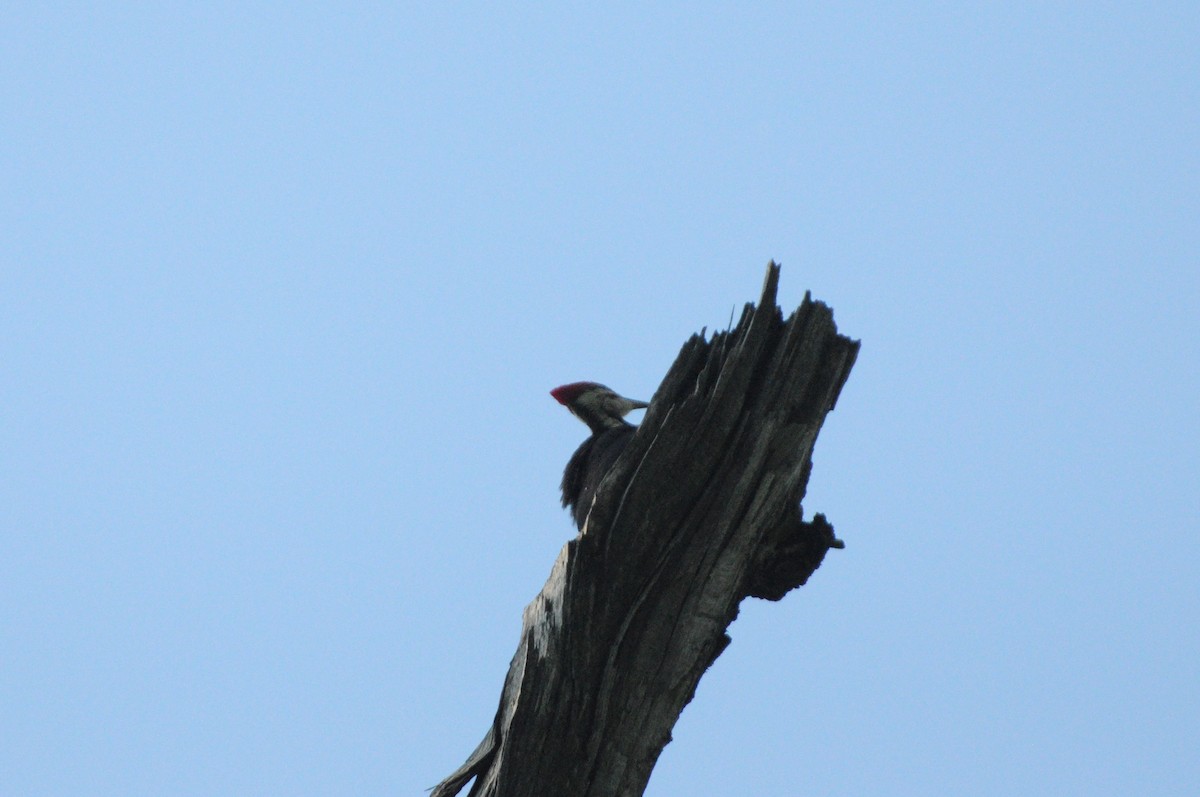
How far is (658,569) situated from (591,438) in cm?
266

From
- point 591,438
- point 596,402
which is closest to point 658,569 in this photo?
point 591,438

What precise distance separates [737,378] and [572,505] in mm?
2647

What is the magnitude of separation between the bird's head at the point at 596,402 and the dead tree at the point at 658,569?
3.58m

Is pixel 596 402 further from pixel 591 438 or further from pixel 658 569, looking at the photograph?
pixel 658 569

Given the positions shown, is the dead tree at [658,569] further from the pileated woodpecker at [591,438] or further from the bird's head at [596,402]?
the bird's head at [596,402]

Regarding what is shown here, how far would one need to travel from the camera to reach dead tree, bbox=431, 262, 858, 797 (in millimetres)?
5820

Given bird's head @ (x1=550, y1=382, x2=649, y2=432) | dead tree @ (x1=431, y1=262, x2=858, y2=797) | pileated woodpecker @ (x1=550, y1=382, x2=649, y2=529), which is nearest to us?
dead tree @ (x1=431, y1=262, x2=858, y2=797)

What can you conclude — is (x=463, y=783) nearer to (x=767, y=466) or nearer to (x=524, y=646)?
(x=524, y=646)

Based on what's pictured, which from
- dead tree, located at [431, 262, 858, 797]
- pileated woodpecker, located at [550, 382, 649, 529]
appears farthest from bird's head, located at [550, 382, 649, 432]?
dead tree, located at [431, 262, 858, 797]

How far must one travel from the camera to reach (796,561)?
6176 millimetres

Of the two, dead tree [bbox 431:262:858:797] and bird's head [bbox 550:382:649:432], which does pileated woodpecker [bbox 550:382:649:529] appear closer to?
bird's head [bbox 550:382:649:432]

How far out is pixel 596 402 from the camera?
376 inches

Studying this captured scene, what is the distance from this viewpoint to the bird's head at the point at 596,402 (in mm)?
9539

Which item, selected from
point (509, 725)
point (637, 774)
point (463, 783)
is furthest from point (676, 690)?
point (463, 783)
